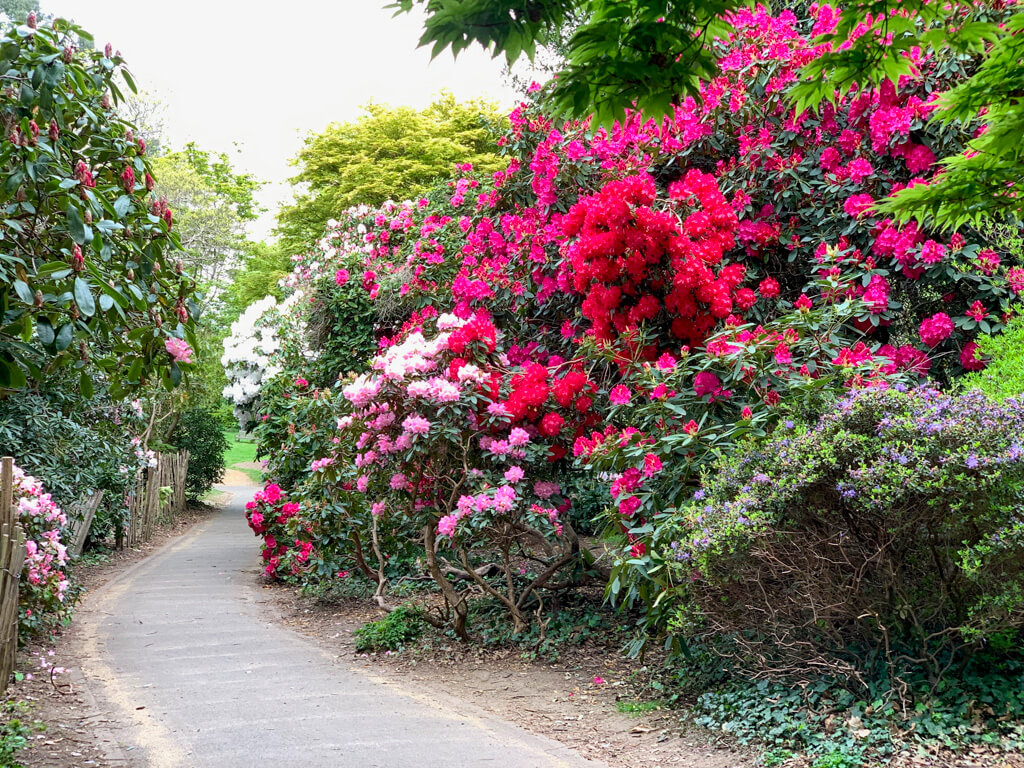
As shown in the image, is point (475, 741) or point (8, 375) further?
point (475, 741)

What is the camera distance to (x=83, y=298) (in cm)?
292

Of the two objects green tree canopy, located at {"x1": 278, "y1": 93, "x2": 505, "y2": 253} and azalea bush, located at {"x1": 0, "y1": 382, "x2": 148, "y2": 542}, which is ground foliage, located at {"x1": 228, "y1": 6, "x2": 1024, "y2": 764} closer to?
azalea bush, located at {"x1": 0, "y1": 382, "x2": 148, "y2": 542}

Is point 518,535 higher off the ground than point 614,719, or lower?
higher

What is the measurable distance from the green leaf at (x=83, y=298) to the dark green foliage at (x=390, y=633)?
444 cm

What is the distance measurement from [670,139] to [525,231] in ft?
4.63

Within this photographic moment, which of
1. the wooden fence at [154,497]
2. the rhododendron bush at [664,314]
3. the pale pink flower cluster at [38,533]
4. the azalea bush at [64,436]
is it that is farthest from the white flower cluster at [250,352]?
the pale pink flower cluster at [38,533]

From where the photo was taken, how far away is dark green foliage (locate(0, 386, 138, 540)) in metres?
8.04

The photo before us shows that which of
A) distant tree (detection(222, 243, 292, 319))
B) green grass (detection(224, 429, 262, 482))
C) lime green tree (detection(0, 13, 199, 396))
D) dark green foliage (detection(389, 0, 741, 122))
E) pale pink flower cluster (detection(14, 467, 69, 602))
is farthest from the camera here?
green grass (detection(224, 429, 262, 482))

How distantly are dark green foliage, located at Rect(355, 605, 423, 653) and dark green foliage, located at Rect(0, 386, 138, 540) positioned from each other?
3.14 m

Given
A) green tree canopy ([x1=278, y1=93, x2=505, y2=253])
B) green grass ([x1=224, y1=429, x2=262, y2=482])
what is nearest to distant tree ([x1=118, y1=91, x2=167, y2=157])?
green tree canopy ([x1=278, y1=93, x2=505, y2=253])

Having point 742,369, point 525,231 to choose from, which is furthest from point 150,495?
point 742,369

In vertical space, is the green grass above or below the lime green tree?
below

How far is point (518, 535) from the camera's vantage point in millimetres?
6363

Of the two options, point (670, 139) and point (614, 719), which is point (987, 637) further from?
point (670, 139)
